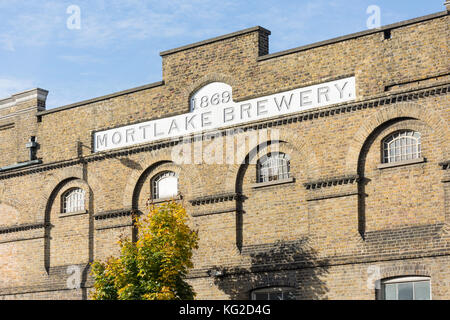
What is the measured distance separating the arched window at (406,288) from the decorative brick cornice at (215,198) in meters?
5.82

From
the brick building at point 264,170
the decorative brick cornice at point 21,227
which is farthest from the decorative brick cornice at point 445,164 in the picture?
the decorative brick cornice at point 21,227

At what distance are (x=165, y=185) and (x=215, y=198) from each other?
2619 millimetres

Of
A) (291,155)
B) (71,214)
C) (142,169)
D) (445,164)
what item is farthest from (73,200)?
(445,164)

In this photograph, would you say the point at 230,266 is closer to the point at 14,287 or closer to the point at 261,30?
the point at 261,30

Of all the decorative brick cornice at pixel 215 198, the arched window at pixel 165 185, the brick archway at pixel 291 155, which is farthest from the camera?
the arched window at pixel 165 185

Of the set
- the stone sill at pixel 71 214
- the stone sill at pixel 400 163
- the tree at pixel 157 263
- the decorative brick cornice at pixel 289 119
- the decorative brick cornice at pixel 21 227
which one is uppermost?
the decorative brick cornice at pixel 289 119

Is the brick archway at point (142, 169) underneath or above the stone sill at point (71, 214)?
above

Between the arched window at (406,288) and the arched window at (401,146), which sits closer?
the arched window at (406,288)

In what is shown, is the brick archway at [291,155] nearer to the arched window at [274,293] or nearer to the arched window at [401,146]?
the arched window at [401,146]

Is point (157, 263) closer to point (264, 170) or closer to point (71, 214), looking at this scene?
point (264, 170)

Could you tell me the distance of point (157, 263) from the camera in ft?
79.2

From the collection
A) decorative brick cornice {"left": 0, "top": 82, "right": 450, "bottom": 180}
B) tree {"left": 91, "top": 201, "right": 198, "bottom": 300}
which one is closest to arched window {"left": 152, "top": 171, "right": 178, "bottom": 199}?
decorative brick cornice {"left": 0, "top": 82, "right": 450, "bottom": 180}

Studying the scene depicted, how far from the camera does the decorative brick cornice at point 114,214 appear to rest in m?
29.0

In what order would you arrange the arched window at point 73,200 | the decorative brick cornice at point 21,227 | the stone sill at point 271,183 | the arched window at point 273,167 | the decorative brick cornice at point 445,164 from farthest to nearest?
1. the decorative brick cornice at point 21,227
2. the arched window at point 73,200
3. the arched window at point 273,167
4. the stone sill at point 271,183
5. the decorative brick cornice at point 445,164
